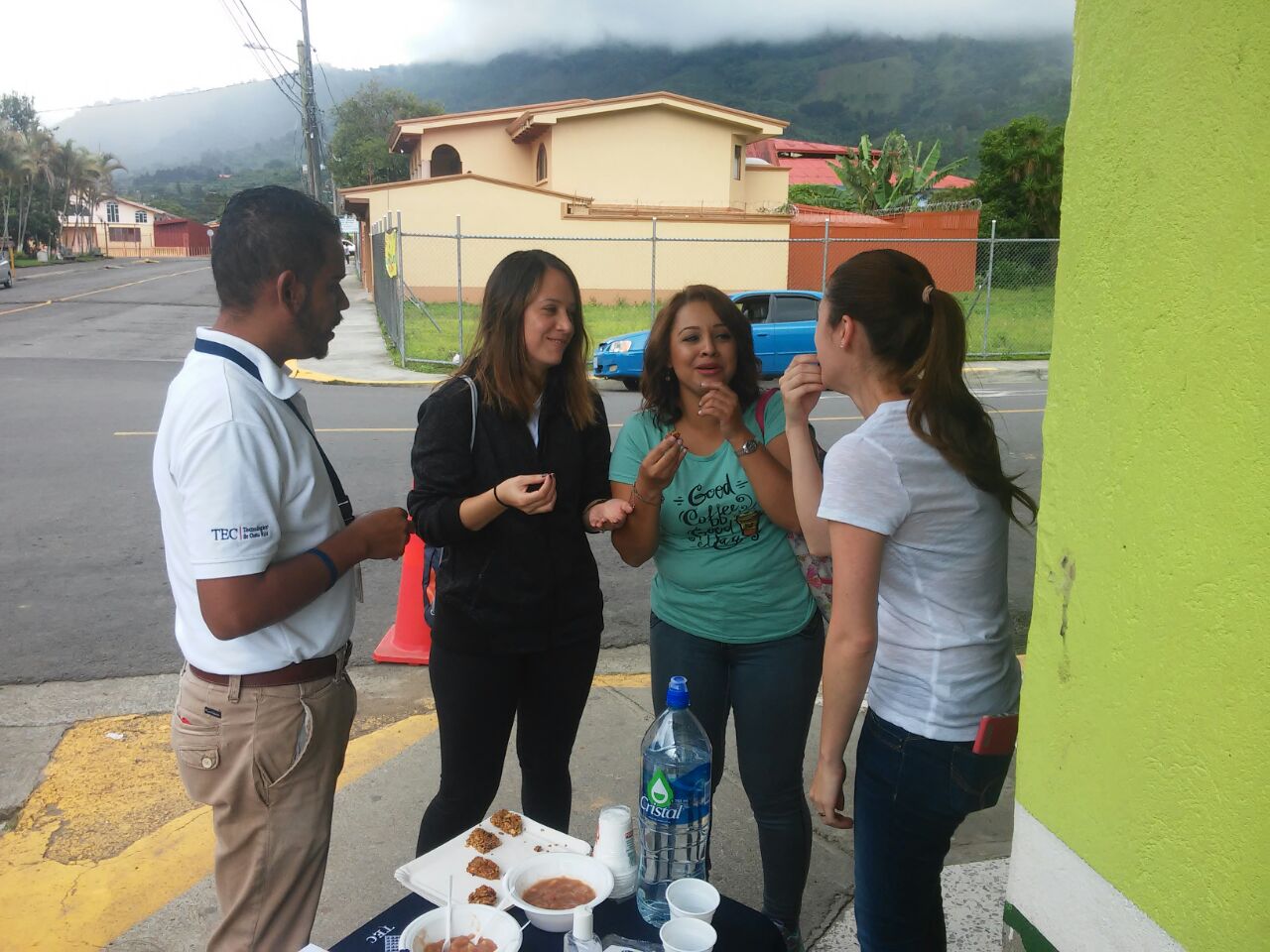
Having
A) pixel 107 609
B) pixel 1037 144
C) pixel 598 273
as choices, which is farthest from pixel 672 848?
pixel 1037 144

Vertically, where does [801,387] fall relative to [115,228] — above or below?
Answer: below

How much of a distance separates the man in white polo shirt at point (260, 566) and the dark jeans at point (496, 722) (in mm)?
453

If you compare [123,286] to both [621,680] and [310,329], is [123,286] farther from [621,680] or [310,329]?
[310,329]

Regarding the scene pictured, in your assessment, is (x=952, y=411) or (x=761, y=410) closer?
(x=952, y=411)

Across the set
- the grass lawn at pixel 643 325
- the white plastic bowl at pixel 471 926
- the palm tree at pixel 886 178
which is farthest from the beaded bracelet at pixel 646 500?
the palm tree at pixel 886 178

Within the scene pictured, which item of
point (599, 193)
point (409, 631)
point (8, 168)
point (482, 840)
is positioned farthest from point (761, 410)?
point (8, 168)

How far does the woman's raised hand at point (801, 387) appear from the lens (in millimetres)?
2338

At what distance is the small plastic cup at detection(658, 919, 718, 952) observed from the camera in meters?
1.67

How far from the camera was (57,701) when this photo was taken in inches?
173

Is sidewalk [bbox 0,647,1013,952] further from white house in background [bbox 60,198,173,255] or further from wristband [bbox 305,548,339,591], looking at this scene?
white house in background [bbox 60,198,173,255]

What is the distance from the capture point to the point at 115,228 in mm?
99375

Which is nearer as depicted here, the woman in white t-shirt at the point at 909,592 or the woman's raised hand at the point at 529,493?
the woman in white t-shirt at the point at 909,592

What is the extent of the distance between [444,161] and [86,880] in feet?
115

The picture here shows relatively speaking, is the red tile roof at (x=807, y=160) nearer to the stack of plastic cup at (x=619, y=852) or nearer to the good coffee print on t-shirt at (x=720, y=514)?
the good coffee print on t-shirt at (x=720, y=514)
